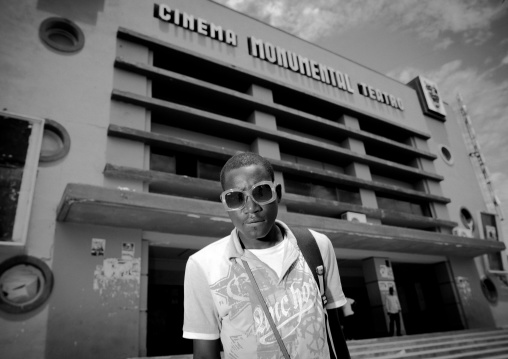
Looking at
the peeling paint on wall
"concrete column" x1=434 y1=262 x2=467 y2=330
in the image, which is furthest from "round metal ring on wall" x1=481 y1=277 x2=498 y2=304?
the peeling paint on wall

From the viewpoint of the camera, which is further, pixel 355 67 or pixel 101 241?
pixel 355 67

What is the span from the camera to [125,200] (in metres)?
7.08

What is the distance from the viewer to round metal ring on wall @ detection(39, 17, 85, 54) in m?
9.37

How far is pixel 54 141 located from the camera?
8469 millimetres

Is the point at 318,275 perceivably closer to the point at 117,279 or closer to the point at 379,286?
the point at 117,279

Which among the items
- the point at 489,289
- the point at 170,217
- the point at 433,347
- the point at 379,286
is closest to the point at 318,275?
the point at 170,217

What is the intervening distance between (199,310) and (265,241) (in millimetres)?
514

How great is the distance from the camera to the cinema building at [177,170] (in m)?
7.25

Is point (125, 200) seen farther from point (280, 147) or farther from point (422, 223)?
point (422, 223)

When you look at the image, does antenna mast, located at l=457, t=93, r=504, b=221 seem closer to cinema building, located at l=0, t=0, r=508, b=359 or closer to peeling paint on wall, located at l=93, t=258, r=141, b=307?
cinema building, located at l=0, t=0, r=508, b=359

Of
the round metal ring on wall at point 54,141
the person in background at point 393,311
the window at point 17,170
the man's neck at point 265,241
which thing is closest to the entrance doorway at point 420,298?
the person in background at point 393,311

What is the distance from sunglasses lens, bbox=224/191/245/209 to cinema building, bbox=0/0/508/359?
5.72 metres

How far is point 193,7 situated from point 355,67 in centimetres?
881

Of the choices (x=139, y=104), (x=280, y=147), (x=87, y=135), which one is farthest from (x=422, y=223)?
(x=87, y=135)
